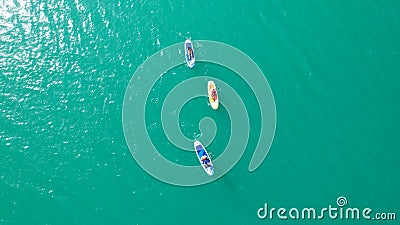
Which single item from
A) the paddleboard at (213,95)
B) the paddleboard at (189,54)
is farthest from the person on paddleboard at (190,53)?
the paddleboard at (213,95)

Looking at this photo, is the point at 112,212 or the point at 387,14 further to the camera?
the point at 387,14

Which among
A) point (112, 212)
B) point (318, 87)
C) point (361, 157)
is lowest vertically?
point (112, 212)

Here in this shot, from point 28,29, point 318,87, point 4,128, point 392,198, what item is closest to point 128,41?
point 28,29

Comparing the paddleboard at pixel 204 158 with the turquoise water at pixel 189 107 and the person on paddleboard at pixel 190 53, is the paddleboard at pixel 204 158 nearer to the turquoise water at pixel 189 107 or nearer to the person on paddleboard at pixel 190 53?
the turquoise water at pixel 189 107

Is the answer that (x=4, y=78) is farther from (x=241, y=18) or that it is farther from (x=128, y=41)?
(x=241, y=18)

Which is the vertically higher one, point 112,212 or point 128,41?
point 128,41

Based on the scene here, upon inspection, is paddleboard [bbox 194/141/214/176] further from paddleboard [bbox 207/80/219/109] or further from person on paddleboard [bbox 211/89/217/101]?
person on paddleboard [bbox 211/89/217/101]
